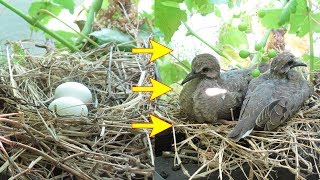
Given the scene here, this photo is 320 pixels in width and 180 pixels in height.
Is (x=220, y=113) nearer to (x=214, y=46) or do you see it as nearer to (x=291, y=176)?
(x=291, y=176)

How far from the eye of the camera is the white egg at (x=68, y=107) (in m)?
1.08

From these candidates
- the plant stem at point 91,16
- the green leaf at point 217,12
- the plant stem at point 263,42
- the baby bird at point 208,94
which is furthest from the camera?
the plant stem at point 91,16

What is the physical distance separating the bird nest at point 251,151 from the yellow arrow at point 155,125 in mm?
15

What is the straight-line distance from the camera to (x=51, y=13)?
151 centimetres

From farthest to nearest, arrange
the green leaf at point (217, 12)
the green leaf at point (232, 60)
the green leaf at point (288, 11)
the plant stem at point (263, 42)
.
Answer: the green leaf at point (217, 12) < the green leaf at point (232, 60) < the plant stem at point (263, 42) < the green leaf at point (288, 11)

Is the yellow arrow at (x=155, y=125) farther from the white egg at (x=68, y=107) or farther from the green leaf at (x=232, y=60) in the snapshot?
the green leaf at (x=232, y=60)

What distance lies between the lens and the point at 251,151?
86cm

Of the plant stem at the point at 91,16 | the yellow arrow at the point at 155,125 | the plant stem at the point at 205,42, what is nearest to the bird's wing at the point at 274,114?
the yellow arrow at the point at 155,125

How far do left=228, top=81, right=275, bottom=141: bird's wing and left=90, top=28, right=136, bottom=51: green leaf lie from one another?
0.60 metres

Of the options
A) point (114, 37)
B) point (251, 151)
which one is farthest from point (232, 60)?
point (251, 151)

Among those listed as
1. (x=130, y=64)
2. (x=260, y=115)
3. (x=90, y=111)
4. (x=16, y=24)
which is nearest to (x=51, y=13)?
(x=16, y=24)

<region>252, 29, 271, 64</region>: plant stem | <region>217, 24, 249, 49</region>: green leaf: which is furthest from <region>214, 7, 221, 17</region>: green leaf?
<region>252, 29, 271, 64</region>: plant stem

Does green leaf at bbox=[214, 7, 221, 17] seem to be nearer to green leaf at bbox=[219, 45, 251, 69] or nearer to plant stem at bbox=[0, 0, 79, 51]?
green leaf at bbox=[219, 45, 251, 69]

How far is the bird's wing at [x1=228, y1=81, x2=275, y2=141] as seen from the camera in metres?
0.88
